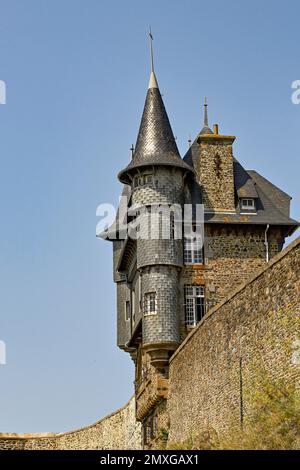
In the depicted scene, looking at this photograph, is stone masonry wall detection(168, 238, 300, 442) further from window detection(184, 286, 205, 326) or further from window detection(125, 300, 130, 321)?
window detection(125, 300, 130, 321)

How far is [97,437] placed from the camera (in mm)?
51281

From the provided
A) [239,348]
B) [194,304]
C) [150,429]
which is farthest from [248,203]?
[239,348]

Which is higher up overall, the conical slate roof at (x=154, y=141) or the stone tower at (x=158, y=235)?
the conical slate roof at (x=154, y=141)

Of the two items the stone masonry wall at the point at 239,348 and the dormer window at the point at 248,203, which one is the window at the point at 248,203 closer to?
the dormer window at the point at 248,203

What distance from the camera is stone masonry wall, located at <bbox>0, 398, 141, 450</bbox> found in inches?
1817

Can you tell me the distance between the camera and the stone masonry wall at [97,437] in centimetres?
4616

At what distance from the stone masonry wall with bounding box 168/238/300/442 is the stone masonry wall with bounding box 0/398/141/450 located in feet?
43.2

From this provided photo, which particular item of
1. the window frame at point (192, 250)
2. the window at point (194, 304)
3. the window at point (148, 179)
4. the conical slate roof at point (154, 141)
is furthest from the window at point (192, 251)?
the conical slate roof at point (154, 141)

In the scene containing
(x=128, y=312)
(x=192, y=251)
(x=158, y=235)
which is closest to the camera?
(x=158, y=235)

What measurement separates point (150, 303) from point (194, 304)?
144 cm

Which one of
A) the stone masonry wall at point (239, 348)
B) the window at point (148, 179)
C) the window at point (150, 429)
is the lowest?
the stone masonry wall at point (239, 348)

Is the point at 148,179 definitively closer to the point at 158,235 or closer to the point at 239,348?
the point at 158,235

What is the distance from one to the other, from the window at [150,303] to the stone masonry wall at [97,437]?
25.5 ft

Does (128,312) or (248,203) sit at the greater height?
(248,203)
